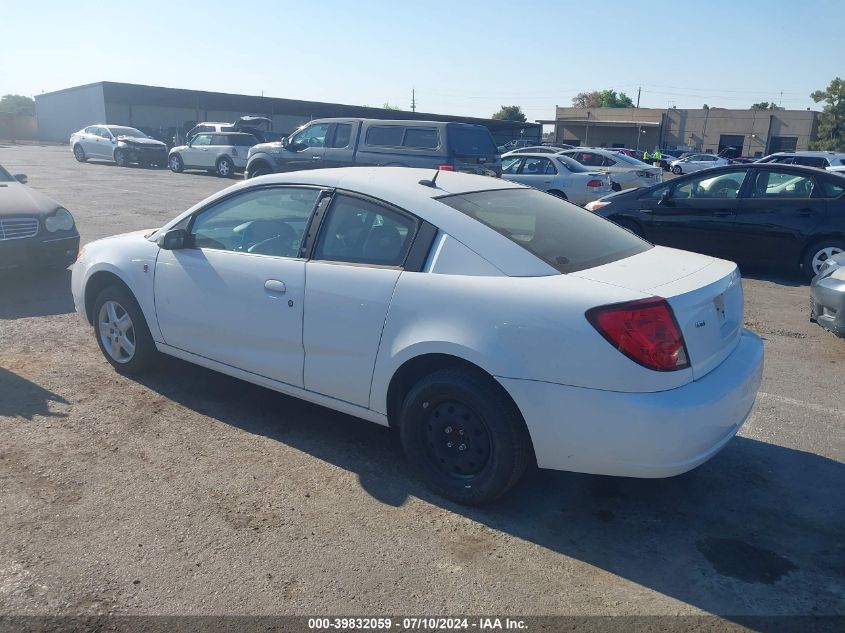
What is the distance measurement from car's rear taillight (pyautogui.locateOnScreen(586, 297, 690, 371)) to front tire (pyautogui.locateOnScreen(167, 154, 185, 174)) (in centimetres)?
2799

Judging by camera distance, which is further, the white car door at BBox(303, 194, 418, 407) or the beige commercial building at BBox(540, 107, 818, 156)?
the beige commercial building at BBox(540, 107, 818, 156)

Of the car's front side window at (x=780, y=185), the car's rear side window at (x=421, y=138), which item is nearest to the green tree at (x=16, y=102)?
the car's rear side window at (x=421, y=138)

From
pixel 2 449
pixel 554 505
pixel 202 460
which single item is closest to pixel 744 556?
pixel 554 505

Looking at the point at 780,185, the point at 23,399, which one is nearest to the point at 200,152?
the point at 780,185

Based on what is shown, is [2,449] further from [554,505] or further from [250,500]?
[554,505]

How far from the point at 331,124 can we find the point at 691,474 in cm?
1297

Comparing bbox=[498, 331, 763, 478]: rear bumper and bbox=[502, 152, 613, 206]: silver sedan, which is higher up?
bbox=[502, 152, 613, 206]: silver sedan

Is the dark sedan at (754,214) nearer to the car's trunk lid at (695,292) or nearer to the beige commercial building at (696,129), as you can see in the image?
the car's trunk lid at (695,292)

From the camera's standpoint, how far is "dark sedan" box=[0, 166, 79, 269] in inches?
303

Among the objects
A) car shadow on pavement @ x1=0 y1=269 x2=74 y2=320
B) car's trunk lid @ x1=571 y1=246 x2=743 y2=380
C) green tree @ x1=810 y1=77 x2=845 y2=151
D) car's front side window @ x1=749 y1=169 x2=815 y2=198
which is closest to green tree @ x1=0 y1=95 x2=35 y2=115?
green tree @ x1=810 y1=77 x2=845 y2=151

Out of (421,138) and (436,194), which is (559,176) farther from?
(436,194)

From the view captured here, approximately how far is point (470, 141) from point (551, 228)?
1103 cm

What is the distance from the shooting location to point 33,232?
790cm

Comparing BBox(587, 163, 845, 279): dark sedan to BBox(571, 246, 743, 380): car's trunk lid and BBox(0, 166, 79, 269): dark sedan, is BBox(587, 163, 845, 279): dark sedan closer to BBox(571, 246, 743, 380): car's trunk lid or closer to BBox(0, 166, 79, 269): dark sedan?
BBox(571, 246, 743, 380): car's trunk lid
